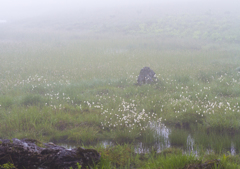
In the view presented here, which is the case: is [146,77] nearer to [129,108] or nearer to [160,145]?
[129,108]

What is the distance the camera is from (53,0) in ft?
341

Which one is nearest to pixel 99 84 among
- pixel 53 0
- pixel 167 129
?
pixel 167 129

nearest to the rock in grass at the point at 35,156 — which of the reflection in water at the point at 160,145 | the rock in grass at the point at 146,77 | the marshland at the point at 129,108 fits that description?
the marshland at the point at 129,108

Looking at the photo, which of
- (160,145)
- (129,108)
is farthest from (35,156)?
(129,108)

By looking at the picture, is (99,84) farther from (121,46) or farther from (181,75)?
(121,46)

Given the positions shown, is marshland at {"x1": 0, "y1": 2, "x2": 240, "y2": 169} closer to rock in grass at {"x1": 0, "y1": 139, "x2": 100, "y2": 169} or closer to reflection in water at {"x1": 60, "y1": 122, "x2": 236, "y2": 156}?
reflection in water at {"x1": 60, "y1": 122, "x2": 236, "y2": 156}

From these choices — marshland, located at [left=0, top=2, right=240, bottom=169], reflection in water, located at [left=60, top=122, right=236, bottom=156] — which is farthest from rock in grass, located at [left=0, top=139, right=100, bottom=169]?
reflection in water, located at [left=60, top=122, right=236, bottom=156]

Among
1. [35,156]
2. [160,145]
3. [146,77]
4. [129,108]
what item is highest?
[146,77]

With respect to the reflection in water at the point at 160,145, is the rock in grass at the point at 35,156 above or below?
above

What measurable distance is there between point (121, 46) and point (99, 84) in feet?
38.1

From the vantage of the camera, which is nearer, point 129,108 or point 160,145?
point 160,145

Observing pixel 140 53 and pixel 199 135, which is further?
pixel 140 53

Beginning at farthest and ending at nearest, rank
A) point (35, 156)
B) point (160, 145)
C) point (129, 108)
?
point (129, 108) < point (160, 145) < point (35, 156)

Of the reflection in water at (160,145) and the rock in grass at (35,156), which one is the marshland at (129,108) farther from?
the rock in grass at (35,156)
